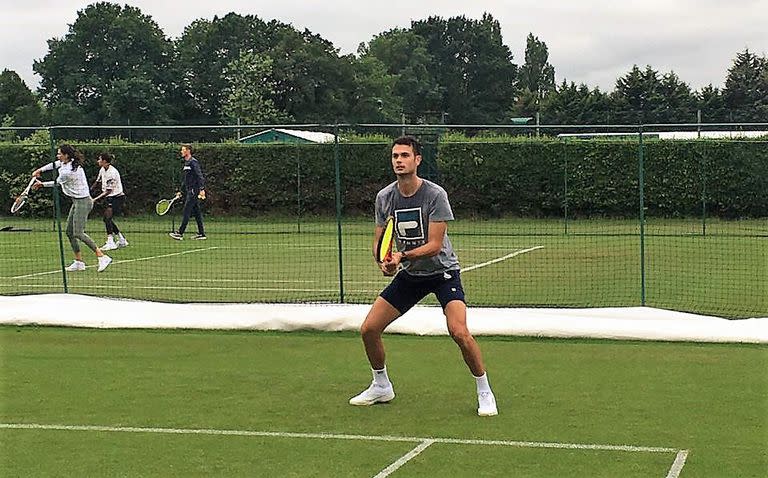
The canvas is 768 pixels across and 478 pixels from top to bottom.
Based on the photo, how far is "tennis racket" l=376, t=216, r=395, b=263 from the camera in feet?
26.7

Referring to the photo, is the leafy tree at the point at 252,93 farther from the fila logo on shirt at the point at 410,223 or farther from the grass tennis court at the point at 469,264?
the fila logo on shirt at the point at 410,223

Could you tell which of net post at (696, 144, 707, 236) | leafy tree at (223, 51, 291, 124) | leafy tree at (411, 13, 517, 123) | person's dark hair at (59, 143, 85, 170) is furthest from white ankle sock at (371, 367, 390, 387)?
leafy tree at (411, 13, 517, 123)

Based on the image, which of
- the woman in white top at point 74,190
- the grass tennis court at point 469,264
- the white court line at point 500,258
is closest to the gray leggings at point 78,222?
the woman in white top at point 74,190

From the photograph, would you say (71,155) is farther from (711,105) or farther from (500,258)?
(711,105)

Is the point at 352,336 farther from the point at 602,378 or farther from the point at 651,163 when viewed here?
the point at 651,163

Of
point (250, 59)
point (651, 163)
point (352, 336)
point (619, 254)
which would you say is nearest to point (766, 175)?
point (651, 163)

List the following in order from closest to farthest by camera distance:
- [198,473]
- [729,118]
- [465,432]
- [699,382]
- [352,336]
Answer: [198,473]
[465,432]
[699,382]
[352,336]
[729,118]

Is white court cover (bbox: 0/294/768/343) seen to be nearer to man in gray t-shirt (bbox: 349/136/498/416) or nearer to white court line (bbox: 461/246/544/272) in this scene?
man in gray t-shirt (bbox: 349/136/498/416)

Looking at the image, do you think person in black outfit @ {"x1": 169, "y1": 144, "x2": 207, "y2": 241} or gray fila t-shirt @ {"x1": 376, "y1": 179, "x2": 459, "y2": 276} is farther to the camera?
person in black outfit @ {"x1": 169, "y1": 144, "x2": 207, "y2": 241}

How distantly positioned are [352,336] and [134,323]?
101 inches

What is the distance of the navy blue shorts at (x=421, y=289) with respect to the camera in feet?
28.0

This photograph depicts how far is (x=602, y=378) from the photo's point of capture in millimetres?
9828

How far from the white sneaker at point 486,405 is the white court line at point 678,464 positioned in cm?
153

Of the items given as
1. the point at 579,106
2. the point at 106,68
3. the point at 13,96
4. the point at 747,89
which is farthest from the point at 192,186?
the point at 13,96
